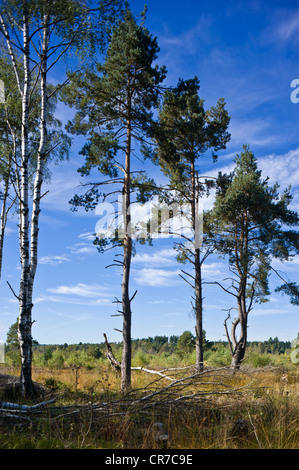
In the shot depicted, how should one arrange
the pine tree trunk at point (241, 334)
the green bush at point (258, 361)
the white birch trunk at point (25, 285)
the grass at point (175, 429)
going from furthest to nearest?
the green bush at point (258, 361) → the pine tree trunk at point (241, 334) → the white birch trunk at point (25, 285) → the grass at point (175, 429)

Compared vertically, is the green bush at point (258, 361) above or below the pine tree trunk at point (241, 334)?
below

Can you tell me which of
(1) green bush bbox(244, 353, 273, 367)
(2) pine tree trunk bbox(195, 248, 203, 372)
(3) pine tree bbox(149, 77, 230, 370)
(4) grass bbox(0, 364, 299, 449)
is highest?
(3) pine tree bbox(149, 77, 230, 370)

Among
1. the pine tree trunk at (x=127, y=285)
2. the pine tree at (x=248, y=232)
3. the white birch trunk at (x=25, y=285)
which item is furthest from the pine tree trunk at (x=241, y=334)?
the white birch trunk at (x=25, y=285)

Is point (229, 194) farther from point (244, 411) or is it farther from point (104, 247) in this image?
point (244, 411)

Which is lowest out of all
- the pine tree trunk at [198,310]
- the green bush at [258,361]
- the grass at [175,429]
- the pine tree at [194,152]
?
the green bush at [258,361]

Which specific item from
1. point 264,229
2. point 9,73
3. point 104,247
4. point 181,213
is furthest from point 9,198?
point 264,229

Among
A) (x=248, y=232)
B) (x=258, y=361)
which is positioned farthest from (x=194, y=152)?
(x=258, y=361)

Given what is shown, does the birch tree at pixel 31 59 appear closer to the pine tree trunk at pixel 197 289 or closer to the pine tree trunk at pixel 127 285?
the pine tree trunk at pixel 127 285

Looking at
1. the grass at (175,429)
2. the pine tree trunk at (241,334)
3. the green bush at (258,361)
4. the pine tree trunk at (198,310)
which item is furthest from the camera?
the green bush at (258,361)

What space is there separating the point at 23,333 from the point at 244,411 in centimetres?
583

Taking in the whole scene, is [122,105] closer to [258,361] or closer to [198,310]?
[198,310]

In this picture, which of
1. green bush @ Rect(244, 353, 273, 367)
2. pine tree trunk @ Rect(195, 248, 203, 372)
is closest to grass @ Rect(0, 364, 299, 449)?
pine tree trunk @ Rect(195, 248, 203, 372)

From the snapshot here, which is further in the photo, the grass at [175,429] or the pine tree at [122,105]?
the pine tree at [122,105]

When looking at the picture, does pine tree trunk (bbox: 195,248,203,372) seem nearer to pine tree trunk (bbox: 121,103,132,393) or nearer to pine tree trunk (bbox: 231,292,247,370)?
pine tree trunk (bbox: 231,292,247,370)
